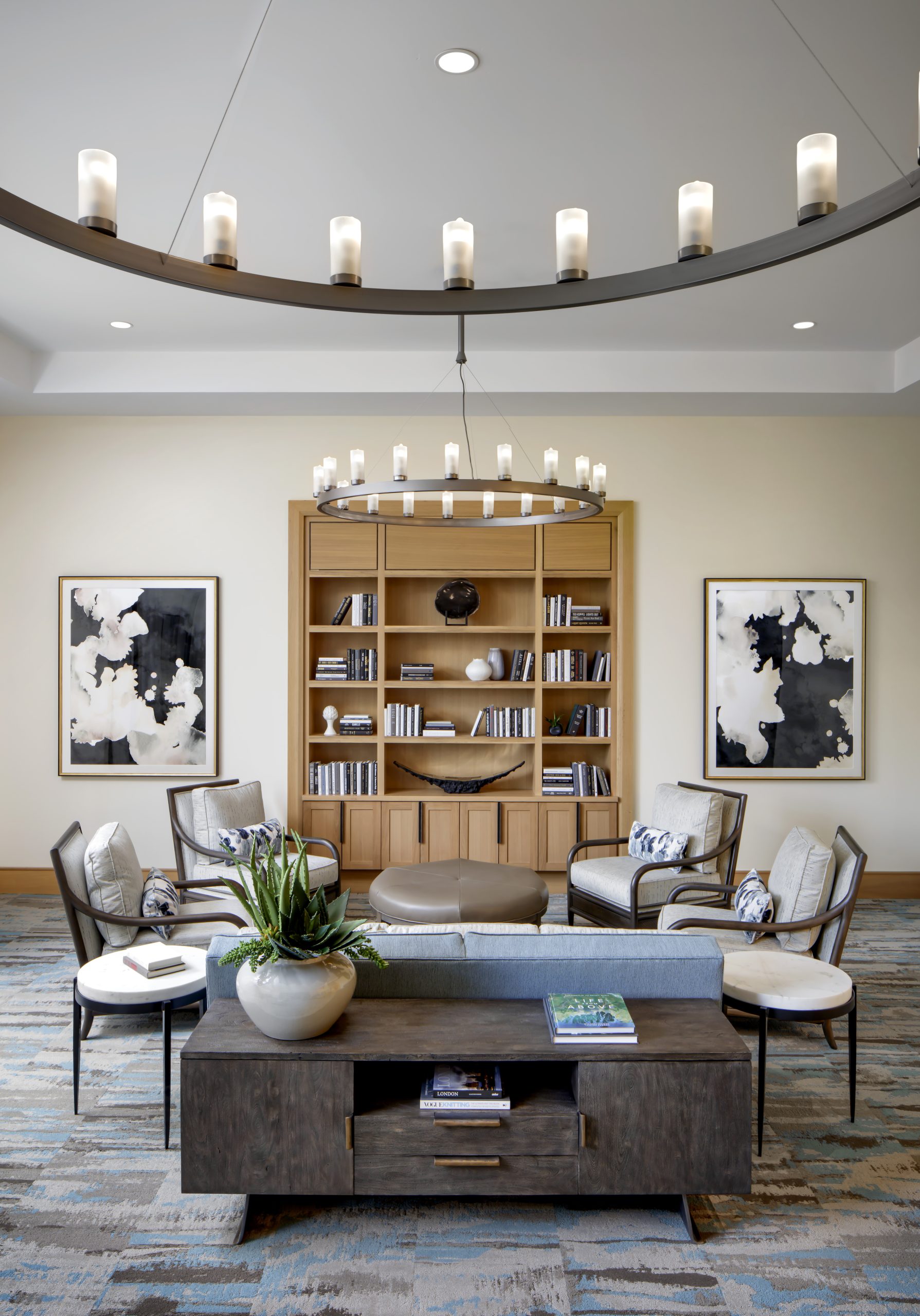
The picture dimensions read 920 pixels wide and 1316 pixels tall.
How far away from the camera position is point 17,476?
18.9 feet

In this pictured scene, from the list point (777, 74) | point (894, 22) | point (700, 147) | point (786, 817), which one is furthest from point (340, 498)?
point (786, 817)

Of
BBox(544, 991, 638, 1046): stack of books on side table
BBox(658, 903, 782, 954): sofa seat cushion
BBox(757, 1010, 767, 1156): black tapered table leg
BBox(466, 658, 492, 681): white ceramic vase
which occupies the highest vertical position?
BBox(466, 658, 492, 681): white ceramic vase

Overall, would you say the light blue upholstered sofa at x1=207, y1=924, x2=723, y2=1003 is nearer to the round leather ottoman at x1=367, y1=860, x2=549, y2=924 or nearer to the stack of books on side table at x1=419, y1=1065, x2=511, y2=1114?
the stack of books on side table at x1=419, y1=1065, x2=511, y2=1114

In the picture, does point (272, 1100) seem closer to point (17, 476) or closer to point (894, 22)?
point (894, 22)

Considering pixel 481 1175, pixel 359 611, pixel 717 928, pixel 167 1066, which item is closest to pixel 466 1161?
pixel 481 1175

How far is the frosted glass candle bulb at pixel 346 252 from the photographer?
5.82 ft

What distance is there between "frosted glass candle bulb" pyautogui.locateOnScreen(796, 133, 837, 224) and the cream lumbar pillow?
323cm

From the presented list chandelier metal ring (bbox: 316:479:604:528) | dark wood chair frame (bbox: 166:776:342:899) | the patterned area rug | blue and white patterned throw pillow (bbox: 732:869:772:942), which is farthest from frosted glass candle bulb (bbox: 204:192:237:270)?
dark wood chair frame (bbox: 166:776:342:899)

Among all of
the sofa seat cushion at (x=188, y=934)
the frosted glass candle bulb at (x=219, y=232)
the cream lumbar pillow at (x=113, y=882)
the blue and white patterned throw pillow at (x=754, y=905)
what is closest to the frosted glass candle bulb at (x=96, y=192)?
the frosted glass candle bulb at (x=219, y=232)

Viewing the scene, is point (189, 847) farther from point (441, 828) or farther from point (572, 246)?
point (572, 246)

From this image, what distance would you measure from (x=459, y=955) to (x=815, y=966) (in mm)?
1411

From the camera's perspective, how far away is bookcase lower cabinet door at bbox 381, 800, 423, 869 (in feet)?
18.5

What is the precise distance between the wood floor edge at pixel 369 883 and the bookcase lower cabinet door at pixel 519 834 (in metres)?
0.26

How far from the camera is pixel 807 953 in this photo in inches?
136
